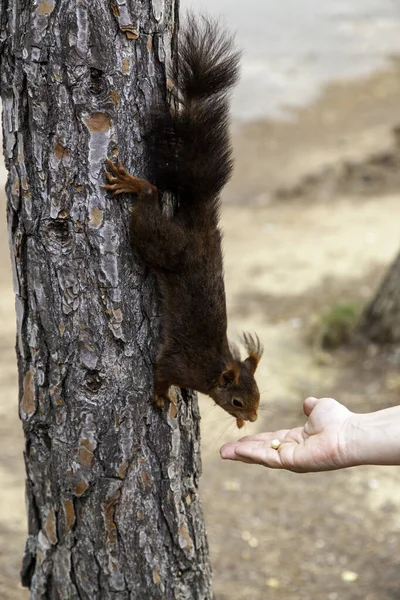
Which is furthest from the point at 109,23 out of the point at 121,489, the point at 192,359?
the point at 121,489

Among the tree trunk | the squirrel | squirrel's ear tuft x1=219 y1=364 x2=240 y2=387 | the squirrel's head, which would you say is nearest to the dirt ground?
the tree trunk

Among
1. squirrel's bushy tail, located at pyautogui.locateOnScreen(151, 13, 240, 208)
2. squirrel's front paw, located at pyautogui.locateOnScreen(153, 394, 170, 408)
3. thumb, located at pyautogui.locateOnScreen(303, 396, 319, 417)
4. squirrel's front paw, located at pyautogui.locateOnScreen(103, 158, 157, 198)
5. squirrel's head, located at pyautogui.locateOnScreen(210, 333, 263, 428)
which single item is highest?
squirrel's bushy tail, located at pyautogui.locateOnScreen(151, 13, 240, 208)

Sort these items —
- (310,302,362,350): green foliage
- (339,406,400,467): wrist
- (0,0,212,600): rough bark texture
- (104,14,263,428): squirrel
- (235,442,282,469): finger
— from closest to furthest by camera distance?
(0,0,212,600): rough bark texture, (104,14,263,428): squirrel, (339,406,400,467): wrist, (235,442,282,469): finger, (310,302,362,350): green foliage

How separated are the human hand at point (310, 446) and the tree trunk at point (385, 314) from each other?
2.81 metres

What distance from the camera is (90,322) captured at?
224 cm

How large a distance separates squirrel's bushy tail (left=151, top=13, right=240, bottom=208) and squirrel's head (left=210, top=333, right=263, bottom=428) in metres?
0.55

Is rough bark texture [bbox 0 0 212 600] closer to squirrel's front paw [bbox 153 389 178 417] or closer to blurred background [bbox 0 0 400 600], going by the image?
squirrel's front paw [bbox 153 389 178 417]

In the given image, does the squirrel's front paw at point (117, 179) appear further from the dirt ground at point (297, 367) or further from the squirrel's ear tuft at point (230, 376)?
the dirt ground at point (297, 367)

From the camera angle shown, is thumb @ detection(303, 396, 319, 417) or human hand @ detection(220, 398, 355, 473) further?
thumb @ detection(303, 396, 319, 417)

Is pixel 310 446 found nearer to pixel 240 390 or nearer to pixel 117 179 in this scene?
pixel 240 390

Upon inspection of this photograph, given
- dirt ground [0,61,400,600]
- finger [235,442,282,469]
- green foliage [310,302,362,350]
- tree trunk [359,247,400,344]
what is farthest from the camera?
green foliage [310,302,362,350]

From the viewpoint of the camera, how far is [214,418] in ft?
16.0

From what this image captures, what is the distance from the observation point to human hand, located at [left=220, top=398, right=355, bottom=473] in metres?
2.38

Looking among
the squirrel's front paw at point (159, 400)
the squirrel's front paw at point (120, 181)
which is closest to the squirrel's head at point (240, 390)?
the squirrel's front paw at point (159, 400)
